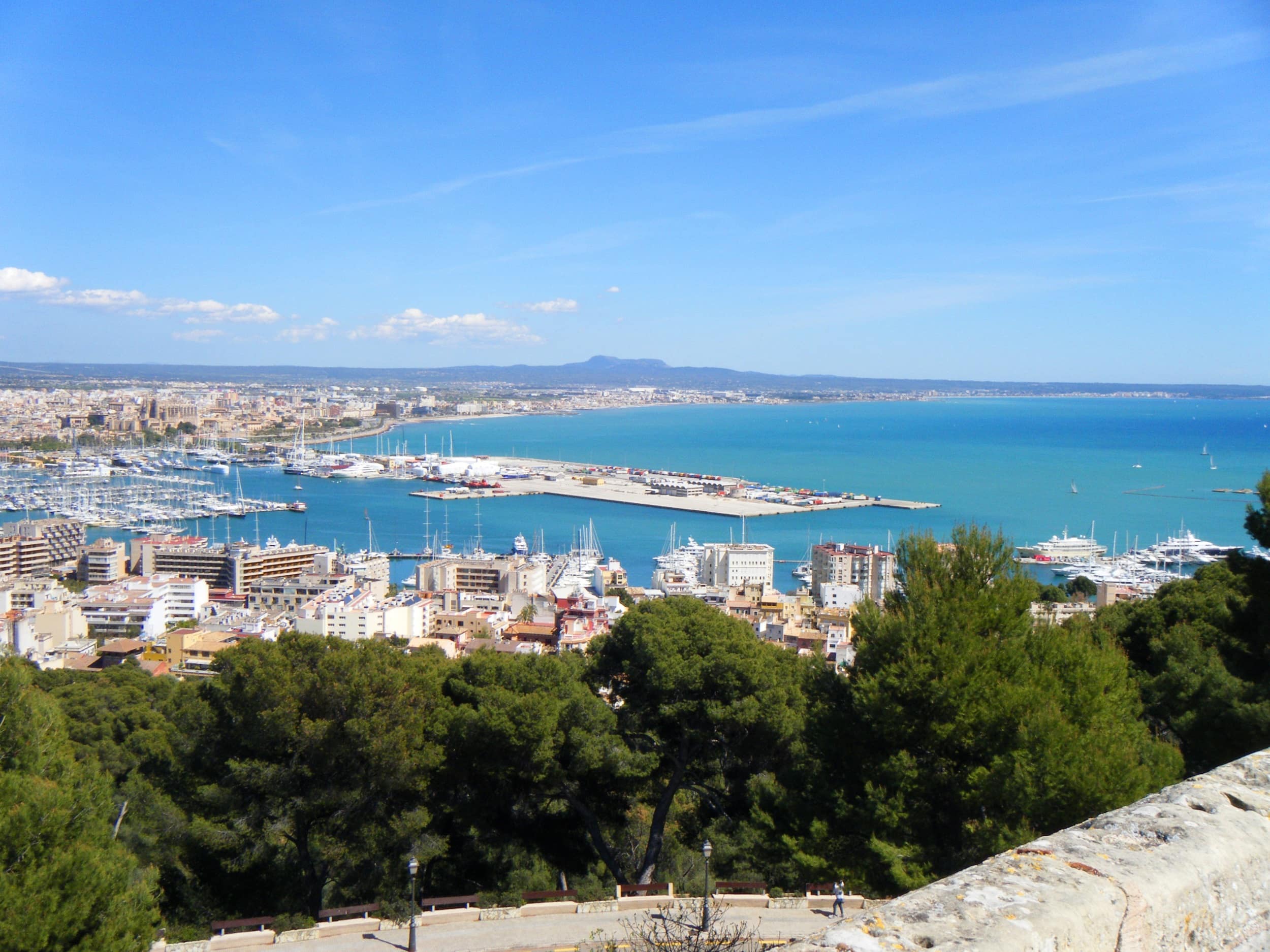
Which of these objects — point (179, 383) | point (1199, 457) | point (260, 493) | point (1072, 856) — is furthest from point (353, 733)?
point (179, 383)

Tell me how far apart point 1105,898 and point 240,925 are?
397 cm

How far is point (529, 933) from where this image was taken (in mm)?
3768

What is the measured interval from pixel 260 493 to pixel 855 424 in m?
55.7

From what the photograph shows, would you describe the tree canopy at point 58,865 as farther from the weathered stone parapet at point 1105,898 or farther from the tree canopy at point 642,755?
the weathered stone parapet at point 1105,898

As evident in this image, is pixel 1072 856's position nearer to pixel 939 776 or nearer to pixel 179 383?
pixel 939 776

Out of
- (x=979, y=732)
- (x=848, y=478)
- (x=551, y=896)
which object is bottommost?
(x=848, y=478)

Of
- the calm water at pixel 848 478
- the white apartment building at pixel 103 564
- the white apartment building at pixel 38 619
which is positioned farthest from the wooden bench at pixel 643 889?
the white apartment building at pixel 103 564

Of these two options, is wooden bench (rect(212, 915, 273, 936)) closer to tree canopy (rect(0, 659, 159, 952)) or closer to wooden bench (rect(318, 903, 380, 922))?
wooden bench (rect(318, 903, 380, 922))

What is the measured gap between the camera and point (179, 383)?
110 metres

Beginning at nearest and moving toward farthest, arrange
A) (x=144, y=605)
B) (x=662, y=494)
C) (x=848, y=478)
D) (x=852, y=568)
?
(x=144, y=605)
(x=852, y=568)
(x=662, y=494)
(x=848, y=478)

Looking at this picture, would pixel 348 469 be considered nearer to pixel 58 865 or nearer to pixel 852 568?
pixel 852 568

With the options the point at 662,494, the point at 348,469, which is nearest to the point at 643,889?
the point at 662,494

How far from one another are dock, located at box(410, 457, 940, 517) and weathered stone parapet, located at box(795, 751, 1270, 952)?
34195mm

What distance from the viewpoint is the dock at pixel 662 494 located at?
36500mm
